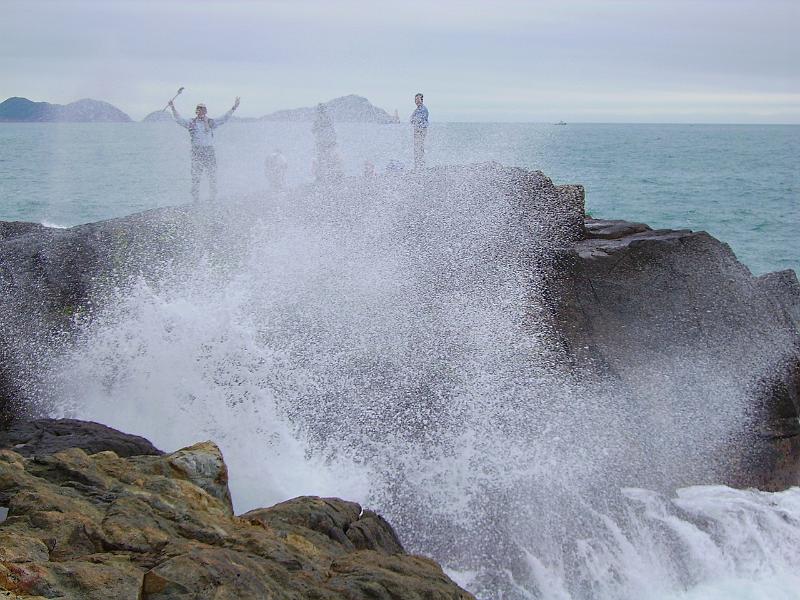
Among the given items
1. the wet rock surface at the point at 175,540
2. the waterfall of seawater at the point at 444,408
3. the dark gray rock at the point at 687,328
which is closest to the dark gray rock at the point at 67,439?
the wet rock surface at the point at 175,540

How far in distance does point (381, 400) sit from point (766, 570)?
3.55 metres

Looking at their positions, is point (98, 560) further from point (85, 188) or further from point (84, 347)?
point (85, 188)

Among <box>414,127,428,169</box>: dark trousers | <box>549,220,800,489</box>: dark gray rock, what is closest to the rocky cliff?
<box>549,220,800,489</box>: dark gray rock

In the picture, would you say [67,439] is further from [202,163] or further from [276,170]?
[202,163]

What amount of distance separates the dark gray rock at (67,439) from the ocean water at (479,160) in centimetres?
885

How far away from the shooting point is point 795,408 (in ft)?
29.1

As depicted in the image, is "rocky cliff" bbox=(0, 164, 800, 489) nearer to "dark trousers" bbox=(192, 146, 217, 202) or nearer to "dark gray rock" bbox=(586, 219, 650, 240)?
"dark gray rock" bbox=(586, 219, 650, 240)

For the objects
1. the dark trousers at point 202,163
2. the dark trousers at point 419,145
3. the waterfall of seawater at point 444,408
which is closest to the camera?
the waterfall of seawater at point 444,408

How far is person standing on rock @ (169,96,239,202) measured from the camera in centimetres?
1212

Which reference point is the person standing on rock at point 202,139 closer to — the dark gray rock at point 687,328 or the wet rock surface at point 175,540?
the dark gray rock at point 687,328

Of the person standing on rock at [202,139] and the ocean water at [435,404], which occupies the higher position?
the person standing on rock at [202,139]

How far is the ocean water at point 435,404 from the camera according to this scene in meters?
6.68

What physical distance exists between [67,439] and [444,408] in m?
3.16

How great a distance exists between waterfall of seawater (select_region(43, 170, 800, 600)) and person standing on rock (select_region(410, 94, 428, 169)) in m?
3.45
